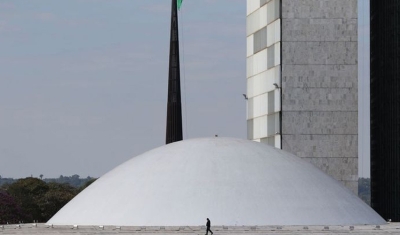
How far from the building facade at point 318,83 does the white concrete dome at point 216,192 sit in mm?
34459

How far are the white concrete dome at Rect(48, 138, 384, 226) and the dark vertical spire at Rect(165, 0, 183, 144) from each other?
3876cm

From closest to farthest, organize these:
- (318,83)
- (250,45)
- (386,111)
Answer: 1. (318,83)
2. (250,45)
3. (386,111)

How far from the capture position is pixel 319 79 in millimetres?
142500

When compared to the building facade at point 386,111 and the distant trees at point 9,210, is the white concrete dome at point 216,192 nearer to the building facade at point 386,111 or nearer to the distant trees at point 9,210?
the distant trees at point 9,210

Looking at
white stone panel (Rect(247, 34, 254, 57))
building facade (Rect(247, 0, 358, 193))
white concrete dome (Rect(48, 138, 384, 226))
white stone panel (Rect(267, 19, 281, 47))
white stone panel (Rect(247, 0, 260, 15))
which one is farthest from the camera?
white stone panel (Rect(247, 34, 254, 57))

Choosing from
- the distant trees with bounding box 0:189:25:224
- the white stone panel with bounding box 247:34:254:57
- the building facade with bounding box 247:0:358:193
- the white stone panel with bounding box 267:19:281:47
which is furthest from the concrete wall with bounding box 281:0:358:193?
the distant trees with bounding box 0:189:25:224

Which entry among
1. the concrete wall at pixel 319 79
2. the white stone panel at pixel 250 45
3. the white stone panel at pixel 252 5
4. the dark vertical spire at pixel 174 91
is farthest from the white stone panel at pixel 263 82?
the dark vertical spire at pixel 174 91

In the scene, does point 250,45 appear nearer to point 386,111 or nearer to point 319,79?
point 319,79

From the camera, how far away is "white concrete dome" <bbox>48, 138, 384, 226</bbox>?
95.7 metres

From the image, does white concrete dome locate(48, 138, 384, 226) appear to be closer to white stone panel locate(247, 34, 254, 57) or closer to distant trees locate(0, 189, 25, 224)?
distant trees locate(0, 189, 25, 224)

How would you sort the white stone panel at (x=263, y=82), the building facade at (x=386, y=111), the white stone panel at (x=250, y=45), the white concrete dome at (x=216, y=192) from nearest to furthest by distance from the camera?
the white concrete dome at (x=216, y=192) → the white stone panel at (x=263, y=82) → the white stone panel at (x=250, y=45) → the building facade at (x=386, y=111)

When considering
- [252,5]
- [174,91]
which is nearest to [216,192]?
[174,91]

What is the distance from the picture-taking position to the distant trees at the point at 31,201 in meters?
150

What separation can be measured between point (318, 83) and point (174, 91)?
18609mm
